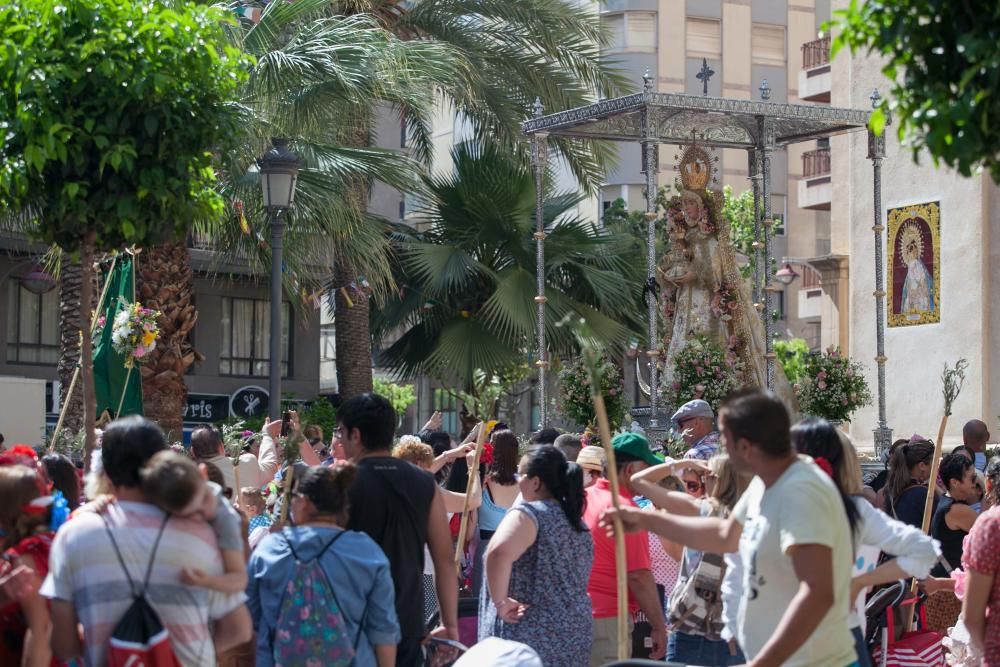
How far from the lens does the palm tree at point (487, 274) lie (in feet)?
73.8

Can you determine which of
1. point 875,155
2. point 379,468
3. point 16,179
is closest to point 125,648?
point 379,468

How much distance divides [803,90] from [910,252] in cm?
672

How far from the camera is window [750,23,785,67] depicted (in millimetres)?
51750

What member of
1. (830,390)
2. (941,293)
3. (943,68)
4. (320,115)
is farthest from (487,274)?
(943,68)

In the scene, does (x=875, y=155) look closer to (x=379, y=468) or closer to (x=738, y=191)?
(x=379, y=468)

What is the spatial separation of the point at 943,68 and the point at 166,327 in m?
14.8

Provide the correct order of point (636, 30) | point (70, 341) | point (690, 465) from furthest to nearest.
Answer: point (636, 30)
point (70, 341)
point (690, 465)

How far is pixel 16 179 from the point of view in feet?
25.8

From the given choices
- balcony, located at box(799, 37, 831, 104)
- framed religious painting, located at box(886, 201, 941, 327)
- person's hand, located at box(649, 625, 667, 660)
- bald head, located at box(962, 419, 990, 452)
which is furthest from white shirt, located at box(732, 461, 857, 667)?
balcony, located at box(799, 37, 831, 104)

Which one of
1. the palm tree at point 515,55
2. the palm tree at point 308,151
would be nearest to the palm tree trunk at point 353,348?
the palm tree at point 515,55

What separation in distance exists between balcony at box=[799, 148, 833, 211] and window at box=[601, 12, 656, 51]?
15.8 meters

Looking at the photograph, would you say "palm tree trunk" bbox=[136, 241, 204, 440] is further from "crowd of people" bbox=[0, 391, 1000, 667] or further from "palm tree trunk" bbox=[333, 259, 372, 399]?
"crowd of people" bbox=[0, 391, 1000, 667]

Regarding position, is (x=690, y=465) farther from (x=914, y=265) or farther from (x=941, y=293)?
(x=914, y=265)

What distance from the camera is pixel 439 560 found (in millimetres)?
6512
